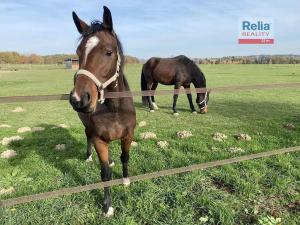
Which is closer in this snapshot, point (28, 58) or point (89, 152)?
point (89, 152)

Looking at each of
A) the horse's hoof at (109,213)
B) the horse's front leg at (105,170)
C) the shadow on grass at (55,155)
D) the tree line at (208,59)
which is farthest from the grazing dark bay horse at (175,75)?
the tree line at (208,59)

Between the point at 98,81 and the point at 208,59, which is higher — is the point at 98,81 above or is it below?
below

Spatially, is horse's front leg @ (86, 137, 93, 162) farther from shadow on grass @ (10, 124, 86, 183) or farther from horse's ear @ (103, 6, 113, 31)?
horse's ear @ (103, 6, 113, 31)

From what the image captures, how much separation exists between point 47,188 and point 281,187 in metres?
3.43

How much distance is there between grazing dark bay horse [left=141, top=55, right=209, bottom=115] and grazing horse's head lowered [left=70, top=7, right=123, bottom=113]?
27.9ft

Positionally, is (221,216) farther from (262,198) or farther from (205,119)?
(205,119)

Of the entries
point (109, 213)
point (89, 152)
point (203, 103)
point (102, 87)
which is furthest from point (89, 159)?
point (203, 103)

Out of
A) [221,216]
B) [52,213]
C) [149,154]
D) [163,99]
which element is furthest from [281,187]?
[163,99]

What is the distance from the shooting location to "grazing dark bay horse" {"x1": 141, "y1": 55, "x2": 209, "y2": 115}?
12266 millimetres

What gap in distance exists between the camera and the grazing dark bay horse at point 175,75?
12.3 m

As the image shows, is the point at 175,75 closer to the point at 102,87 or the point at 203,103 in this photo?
the point at 203,103

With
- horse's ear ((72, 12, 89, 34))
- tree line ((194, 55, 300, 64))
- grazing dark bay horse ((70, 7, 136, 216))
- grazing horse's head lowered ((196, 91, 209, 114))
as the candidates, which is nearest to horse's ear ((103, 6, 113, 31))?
grazing dark bay horse ((70, 7, 136, 216))

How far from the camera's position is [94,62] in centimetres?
321

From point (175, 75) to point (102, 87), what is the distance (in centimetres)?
962
